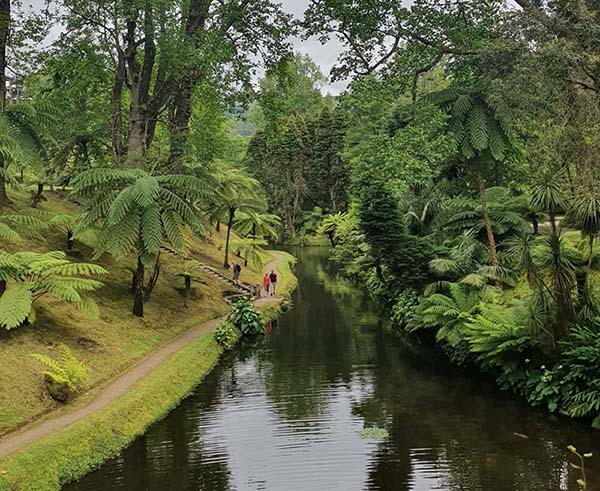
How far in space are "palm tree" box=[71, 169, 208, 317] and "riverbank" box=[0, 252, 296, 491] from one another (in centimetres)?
287

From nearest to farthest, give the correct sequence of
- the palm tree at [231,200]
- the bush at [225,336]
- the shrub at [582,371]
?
the shrub at [582,371] → the bush at [225,336] → the palm tree at [231,200]

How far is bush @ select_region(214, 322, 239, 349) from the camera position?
53.6 ft

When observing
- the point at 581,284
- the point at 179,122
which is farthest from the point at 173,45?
the point at 581,284

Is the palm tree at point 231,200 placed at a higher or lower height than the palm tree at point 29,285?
higher

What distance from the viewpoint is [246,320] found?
18.3 m

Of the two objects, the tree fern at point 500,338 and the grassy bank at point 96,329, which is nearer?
the grassy bank at point 96,329

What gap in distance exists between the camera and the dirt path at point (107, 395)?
8.59 metres

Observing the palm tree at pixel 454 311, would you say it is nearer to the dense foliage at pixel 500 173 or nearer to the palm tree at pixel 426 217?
the dense foliage at pixel 500 173

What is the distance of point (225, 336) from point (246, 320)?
183 centimetres

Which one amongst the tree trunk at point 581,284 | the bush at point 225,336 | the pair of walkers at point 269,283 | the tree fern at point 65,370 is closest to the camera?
the tree fern at point 65,370

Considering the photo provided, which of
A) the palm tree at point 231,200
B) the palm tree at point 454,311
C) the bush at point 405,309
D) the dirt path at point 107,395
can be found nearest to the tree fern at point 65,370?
the dirt path at point 107,395

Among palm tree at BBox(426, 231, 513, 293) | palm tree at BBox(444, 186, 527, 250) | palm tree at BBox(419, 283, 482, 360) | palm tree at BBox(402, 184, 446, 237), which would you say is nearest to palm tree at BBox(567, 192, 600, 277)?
palm tree at BBox(419, 283, 482, 360)

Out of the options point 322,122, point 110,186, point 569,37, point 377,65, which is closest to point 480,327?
point 569,37

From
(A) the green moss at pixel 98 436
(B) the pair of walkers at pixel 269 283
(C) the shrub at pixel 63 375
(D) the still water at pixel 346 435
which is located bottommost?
(D) the still water at pixel 346 435
